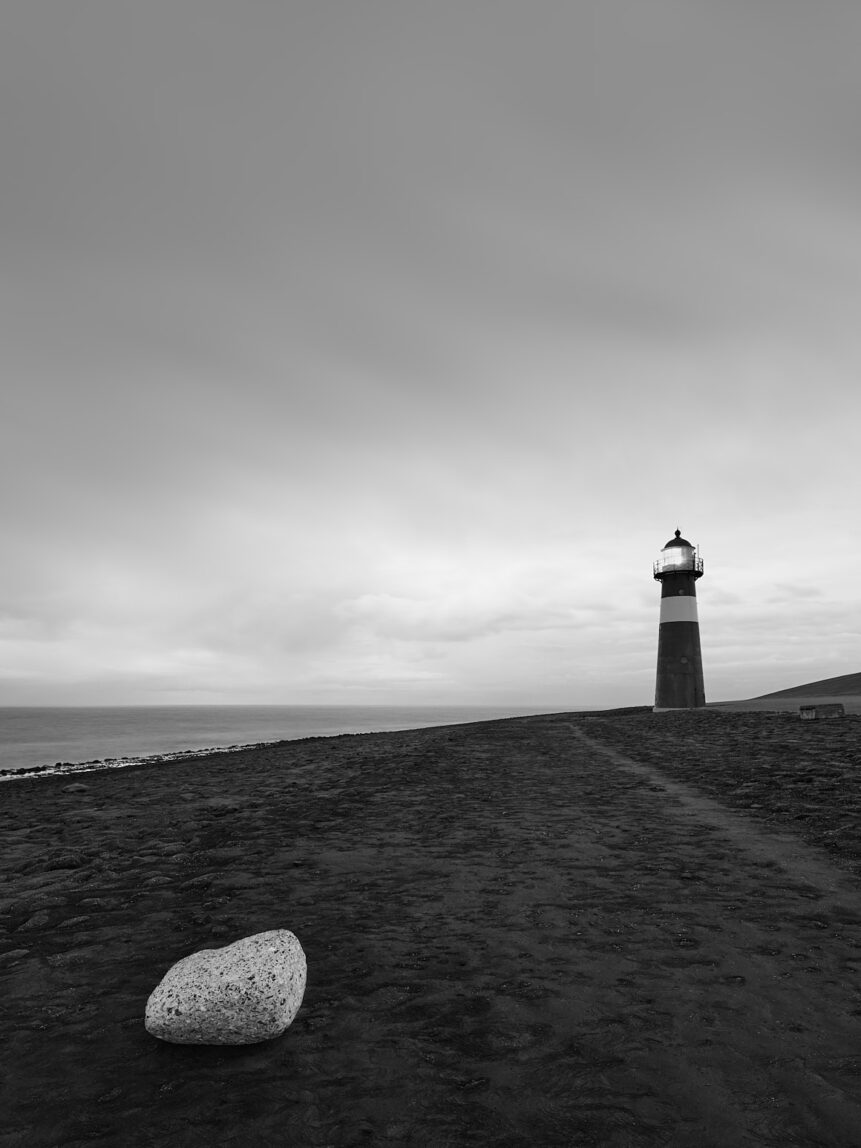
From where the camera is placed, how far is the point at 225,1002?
425 cm

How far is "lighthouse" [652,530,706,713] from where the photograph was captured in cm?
4391

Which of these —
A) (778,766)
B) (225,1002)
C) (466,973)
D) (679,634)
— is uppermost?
(679,634)

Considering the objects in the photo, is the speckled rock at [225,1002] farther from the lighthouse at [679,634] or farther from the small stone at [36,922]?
the lighthouse at [679,634]

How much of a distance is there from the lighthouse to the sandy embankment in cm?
3268

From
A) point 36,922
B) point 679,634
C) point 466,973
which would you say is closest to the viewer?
point 466,973

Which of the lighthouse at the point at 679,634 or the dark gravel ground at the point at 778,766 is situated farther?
the lighthouse at the point at 679,634

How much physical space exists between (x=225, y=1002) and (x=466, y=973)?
204 centimetres

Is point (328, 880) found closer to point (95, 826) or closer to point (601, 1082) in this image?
point (601, 1082)

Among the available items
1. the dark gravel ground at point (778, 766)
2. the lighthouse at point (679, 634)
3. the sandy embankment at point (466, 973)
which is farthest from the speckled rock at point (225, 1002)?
the lighthouse at point (679, 634)

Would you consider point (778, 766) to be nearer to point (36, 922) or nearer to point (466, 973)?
point (466, 973)

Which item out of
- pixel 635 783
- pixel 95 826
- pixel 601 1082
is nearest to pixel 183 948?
pixel 601 1082

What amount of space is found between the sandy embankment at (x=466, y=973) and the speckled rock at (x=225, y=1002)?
13 cm

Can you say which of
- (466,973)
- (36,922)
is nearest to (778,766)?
(466,973)

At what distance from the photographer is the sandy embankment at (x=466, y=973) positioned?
139 inches
